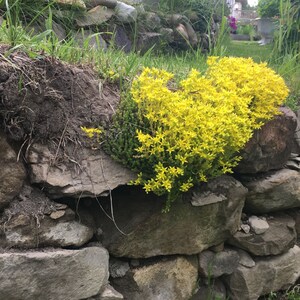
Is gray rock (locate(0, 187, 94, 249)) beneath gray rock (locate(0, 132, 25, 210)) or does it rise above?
beneath

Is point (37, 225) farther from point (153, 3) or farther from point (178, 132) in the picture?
point (153, 3)

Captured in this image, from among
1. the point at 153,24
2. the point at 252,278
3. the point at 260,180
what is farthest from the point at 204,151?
the point at 153,24

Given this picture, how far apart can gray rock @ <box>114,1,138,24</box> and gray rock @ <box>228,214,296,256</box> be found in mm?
2537

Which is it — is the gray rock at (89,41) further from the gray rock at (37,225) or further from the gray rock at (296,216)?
the gray rock at (296,216)

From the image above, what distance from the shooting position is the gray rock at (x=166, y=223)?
2406 mm

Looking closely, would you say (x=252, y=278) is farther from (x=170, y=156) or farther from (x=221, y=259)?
(x=170, y=156)

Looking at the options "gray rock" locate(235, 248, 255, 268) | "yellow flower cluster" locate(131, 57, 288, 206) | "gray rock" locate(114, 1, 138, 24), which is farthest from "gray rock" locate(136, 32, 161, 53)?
"gray rock" locate(235, 248, 255, 268)

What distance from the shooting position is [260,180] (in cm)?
295

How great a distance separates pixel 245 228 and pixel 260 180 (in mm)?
335

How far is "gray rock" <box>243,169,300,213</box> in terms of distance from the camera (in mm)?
2928

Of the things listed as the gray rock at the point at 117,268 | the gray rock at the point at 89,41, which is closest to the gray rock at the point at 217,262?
the gray rock at the point at 117,268

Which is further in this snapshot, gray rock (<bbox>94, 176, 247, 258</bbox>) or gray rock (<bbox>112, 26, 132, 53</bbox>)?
gray rock (<bbox>112, 26, 132, 53</bbox>)

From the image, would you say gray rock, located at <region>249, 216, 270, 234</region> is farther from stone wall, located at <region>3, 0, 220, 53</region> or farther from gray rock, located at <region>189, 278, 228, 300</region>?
stone wall, located at <region>3, 0, 220, 53</region>

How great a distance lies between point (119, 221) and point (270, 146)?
1.15 metres
